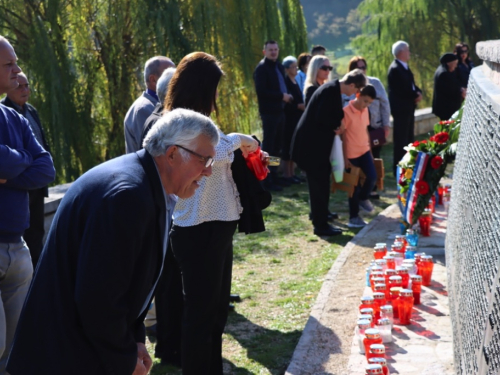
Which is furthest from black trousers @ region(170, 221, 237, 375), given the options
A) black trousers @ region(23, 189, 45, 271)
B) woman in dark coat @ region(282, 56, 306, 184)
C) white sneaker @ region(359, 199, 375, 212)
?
woman in dark coat @ region(282, 56, 306, 184)

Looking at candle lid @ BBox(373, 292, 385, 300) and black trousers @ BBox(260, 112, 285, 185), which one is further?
black trousers @ BBox(260, 112, 285, 185)

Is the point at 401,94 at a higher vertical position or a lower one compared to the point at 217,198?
lower

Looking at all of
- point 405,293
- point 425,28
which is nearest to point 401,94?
point 405,293

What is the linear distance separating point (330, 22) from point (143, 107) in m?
53.0

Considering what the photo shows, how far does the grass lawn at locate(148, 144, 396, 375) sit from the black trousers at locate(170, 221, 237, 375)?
79cm

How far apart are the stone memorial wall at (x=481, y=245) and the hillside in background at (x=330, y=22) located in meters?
52.1

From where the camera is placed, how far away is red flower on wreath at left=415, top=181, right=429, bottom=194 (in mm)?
7996

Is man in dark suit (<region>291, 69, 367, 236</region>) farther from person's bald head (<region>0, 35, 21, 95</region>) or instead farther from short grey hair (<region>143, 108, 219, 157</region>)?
short grey hair (<region>143, 108, 219, 157</region>)

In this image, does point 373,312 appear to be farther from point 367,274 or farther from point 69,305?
point 69,305

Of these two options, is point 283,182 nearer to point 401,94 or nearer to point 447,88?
point 401,94

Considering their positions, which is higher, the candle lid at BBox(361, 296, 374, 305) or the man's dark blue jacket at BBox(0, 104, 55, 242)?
the man's dark blue jacket at BBox(0, 104, 55, 242)

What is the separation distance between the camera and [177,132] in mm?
2895

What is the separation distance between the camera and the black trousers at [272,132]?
38.9 ft

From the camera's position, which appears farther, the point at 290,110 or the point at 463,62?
the point at 463,62
